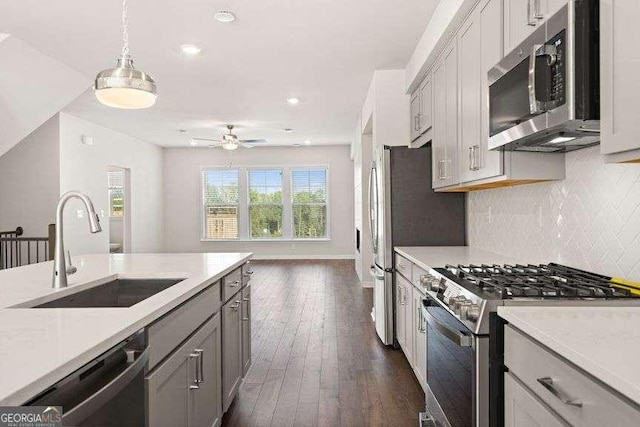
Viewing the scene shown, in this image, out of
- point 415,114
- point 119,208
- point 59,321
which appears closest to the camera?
point 59,321

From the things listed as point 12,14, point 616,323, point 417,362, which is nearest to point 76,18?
Result: point 12,14

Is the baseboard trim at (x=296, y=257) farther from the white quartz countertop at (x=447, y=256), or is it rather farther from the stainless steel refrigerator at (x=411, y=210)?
the white quartz countertop at (x=447, y=256)

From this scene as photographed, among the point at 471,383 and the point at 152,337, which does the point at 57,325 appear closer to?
the point at 152,337

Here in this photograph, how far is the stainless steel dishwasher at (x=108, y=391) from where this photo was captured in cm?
94

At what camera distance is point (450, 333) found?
1842 mm

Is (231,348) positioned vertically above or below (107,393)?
below

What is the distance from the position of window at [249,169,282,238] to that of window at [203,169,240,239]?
0.40 metres

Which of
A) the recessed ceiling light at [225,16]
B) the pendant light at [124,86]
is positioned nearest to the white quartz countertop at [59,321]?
the pendant light at [124,86]

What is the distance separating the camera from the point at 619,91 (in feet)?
4.35

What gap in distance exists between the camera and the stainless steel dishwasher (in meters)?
0.94

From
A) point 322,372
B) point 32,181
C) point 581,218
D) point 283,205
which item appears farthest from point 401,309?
point 283,205

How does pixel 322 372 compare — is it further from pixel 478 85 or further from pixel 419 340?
pixel 478 85

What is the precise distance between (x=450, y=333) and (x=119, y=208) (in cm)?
953

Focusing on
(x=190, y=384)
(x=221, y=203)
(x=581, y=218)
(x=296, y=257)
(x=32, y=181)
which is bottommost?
(x=296, y=257)
